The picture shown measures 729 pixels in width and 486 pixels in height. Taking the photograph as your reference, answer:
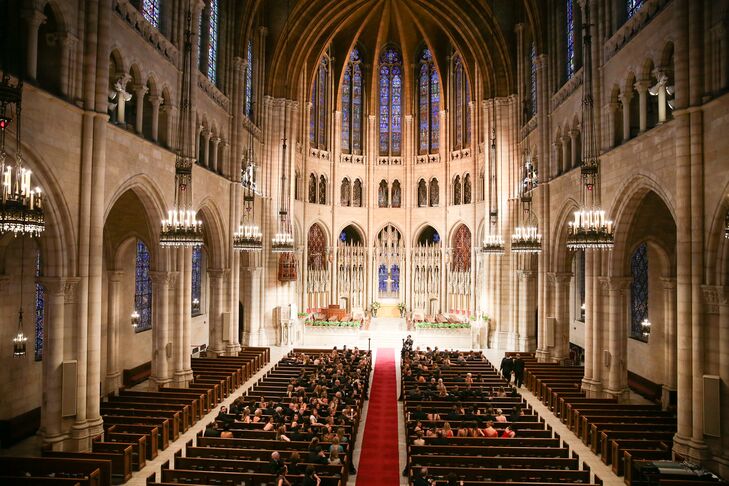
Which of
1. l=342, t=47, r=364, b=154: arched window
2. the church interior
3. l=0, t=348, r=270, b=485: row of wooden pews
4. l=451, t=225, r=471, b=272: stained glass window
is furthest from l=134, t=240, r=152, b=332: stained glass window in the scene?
l=451, t=225, r=471, b=272: stained glass window

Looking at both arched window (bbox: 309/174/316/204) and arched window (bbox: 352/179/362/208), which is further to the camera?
arched window (bbox: 352/179/362/208)

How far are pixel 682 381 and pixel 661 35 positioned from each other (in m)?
9.99

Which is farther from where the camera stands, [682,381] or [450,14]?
[450,14]

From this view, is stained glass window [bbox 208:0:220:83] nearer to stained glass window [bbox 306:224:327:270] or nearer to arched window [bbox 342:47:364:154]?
stained glass window [bbox 306:224:327:270]

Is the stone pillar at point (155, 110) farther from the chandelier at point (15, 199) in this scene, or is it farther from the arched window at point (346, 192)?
the arched window at point (346, 192)

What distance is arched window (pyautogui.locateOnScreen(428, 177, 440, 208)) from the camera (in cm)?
4662

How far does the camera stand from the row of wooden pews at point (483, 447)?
38.0 ft

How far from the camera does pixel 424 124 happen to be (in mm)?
47500

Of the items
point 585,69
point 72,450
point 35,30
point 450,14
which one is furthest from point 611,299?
point 450,14

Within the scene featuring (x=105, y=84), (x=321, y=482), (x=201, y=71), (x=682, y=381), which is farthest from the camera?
(x=201, y=71)

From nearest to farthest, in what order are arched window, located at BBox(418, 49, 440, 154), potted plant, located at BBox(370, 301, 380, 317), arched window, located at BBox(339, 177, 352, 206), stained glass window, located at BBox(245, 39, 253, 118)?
stained glass window, located at BBox(245, 39, 253, 118)
potted plant, located at BBox(370, 301, 380, 317)
arched window, located at BBox(339, 177, 352, 206)
arched window, located at BBox(418, 49, 440, 154)

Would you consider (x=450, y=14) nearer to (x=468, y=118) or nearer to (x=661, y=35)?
(x=468, y=118)

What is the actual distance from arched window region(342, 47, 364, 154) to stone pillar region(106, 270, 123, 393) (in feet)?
91.8

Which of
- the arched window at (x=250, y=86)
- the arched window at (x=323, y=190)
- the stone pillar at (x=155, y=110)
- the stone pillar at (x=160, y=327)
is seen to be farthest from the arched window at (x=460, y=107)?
the stone pillar at (x=160, y=327)
